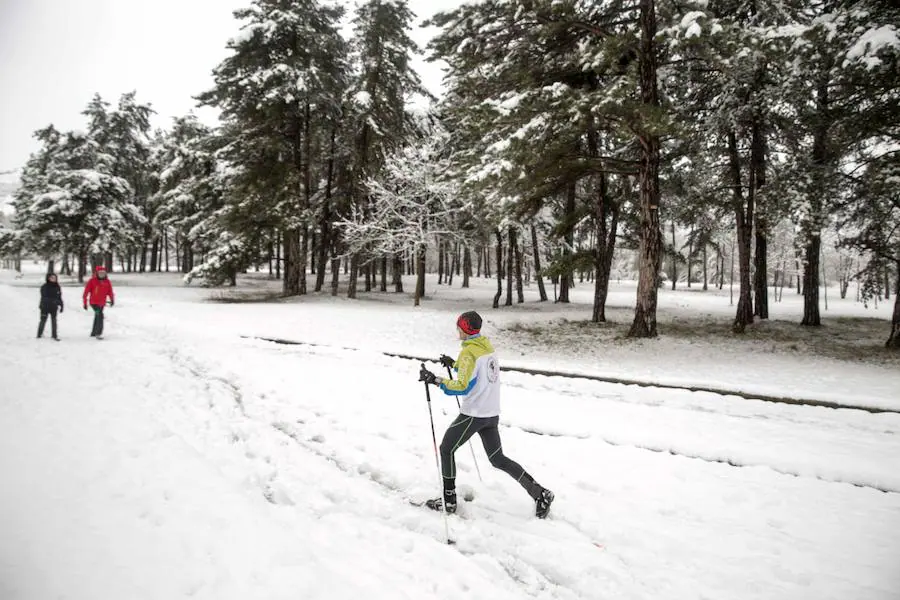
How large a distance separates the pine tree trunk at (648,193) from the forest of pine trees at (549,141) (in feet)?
0.20

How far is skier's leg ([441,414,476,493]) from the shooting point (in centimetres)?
450

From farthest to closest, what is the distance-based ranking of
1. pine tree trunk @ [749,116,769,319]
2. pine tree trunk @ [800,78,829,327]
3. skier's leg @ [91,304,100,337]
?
pine tree trunk @ [749,116,769,319], skier's leg @ [91,304,100,337], pine tree trunk @ [800,78,829,327]

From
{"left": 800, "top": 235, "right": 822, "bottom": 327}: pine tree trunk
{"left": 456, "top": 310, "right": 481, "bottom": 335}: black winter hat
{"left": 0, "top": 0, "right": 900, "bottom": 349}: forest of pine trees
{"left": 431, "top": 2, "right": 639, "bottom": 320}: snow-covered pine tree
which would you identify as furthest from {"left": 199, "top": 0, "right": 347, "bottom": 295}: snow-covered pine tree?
{"left": 800, "top": 235, "right": 822, "bottom": 327}: pine tree trunk

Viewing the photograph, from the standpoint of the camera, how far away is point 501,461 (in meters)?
4.57

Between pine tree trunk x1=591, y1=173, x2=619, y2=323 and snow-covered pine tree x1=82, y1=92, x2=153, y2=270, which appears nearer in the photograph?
pine tree trunk x1=591, y1=173, x2=619, y2=323

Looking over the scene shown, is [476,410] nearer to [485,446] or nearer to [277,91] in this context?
[485,446]

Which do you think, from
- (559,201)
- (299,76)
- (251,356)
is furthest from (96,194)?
(559,201)

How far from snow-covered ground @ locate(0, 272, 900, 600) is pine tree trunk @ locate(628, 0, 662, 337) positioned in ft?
14.6

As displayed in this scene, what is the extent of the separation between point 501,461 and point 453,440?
555 millimetres

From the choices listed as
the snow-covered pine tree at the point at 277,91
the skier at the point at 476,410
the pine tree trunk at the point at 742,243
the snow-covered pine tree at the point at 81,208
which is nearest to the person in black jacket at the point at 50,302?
the snow-covered pine tree at the point at 277,91

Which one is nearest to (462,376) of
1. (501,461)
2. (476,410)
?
(476,410)

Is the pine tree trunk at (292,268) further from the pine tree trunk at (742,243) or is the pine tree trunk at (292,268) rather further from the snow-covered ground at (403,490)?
the pine tree trunk at (742,243)

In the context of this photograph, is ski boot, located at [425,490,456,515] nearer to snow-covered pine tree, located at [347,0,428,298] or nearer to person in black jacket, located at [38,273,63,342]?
person in black jacket, located at [38,273,63,342]

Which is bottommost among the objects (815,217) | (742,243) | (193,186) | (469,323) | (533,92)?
(469,323)
